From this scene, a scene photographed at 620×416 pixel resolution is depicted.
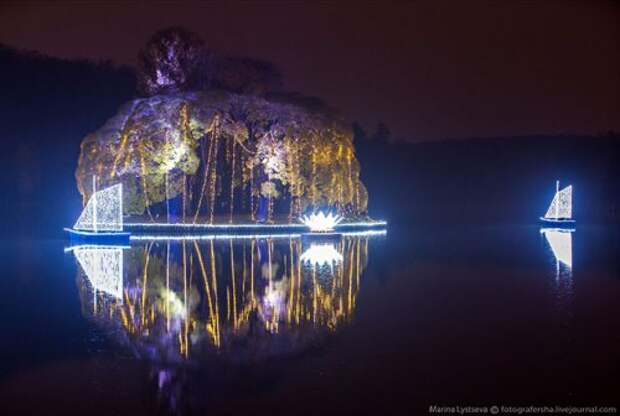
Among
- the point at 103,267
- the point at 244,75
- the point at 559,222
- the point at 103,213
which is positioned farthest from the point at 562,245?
the point at 244,75

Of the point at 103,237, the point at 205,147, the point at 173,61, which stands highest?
the point at 173,61

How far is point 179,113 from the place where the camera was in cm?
2233

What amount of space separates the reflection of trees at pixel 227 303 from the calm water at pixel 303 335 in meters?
0.03

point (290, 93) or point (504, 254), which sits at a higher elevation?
point (290, 93)

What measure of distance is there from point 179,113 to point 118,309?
14.8m

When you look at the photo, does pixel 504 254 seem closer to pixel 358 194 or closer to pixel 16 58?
pixel 358 194

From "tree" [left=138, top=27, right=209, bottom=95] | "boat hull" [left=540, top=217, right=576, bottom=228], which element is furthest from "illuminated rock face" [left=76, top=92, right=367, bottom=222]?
"boat hull" [left=540, top=217, right=576, bottom=228]

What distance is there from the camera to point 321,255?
48.6ft

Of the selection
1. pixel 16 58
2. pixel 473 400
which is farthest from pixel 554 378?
pixel 16 58

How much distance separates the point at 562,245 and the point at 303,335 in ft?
42.6

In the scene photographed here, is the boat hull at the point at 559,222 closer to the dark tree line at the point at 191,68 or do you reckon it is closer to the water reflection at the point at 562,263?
the water reflection at the point at 562,263

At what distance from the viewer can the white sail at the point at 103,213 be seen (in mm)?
18172

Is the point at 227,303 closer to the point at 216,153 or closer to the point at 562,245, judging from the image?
the point at 562,245

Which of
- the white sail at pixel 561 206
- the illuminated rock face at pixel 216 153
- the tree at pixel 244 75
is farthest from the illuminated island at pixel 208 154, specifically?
the white sail at pixel 561 206
